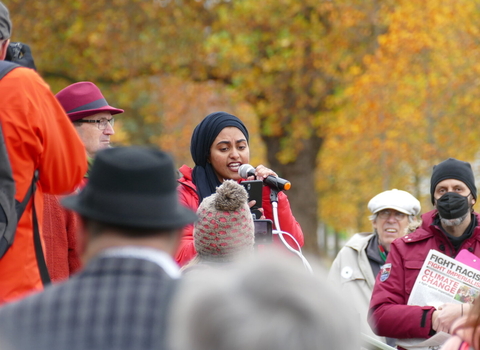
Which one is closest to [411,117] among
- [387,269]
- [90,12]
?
[90,12]

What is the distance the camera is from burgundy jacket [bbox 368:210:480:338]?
478 cm

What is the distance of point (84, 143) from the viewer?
467 cm

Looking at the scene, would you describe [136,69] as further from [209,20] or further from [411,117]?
[411,117]

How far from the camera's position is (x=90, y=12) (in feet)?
54.4

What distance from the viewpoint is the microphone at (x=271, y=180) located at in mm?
4649

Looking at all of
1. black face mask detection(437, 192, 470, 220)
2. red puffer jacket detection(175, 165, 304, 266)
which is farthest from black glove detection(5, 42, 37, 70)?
black face mask detection(437, 192, 470, 220)

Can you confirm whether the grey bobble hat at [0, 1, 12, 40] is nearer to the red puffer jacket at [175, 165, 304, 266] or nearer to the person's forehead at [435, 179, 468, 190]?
the red puffer jacket at [175, 165, 304, 266]

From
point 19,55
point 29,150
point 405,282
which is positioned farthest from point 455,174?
point 29,150

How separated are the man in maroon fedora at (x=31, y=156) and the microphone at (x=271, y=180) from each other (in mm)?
1548

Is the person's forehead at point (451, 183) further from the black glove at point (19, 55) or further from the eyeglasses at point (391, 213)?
the black glove at point (19, 55)

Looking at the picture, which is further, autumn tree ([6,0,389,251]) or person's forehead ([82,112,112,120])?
autumn tree ([6,0,389,251])

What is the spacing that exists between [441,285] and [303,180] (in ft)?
43.9

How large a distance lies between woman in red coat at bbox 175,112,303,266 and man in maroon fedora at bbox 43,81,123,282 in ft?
1.80

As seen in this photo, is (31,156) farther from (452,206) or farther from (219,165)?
(452,206)
